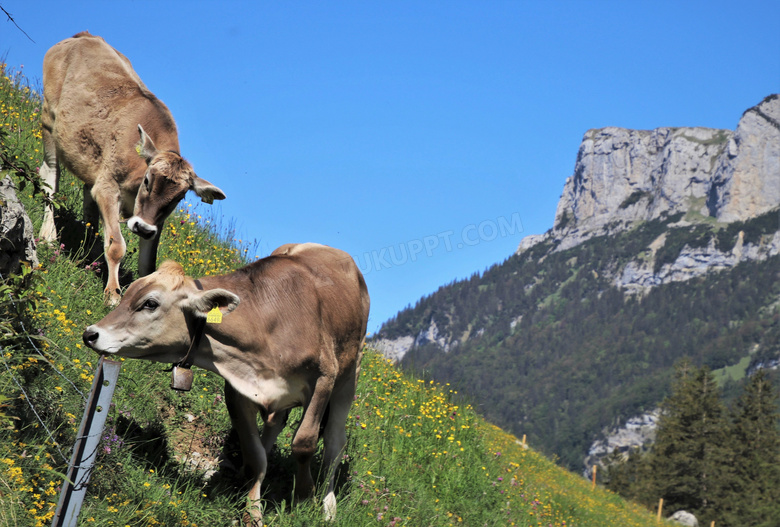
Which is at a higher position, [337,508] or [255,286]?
[255,286]

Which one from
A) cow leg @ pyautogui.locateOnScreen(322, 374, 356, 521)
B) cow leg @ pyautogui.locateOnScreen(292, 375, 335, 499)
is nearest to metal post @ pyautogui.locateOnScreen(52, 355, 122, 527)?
cow leg @ pyautogui.locateOnScreen(292, 375, 335, 499)

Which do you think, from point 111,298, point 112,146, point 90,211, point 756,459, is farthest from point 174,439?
point 756,459

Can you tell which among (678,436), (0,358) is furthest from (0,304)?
(678,436)

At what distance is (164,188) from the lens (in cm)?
773

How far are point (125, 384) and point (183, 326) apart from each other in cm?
197

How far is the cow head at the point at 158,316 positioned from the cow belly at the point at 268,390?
0.48 metres

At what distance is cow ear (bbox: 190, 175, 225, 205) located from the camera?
7785mm

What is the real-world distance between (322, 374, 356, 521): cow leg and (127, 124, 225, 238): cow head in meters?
2.44

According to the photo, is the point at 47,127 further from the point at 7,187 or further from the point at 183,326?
the point at 183,326

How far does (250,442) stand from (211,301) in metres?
1.40

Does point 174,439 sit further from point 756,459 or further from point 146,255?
point 756,459

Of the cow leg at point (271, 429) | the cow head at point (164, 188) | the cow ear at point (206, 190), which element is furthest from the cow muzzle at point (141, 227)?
the cow leg at point (271, 429)

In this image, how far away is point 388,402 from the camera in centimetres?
1127

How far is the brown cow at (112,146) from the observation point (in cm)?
779
